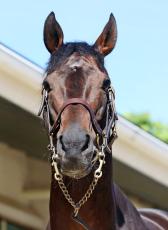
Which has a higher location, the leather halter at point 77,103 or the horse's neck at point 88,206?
the leather halter at point 77,103

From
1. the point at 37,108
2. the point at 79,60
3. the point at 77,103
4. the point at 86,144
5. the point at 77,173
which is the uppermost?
the point at 79,60

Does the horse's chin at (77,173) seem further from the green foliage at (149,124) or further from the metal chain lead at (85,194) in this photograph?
the green foliage at (149,124)

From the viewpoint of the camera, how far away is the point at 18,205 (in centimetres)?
757

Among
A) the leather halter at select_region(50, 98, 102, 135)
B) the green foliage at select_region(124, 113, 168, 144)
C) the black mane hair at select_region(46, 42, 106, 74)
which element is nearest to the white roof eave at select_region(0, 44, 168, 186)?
the black mane hair at select_region(46, 42, 106, 74)

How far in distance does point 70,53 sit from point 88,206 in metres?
0.74

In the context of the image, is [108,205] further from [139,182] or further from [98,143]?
[139,182]

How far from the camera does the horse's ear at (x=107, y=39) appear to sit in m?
3.92

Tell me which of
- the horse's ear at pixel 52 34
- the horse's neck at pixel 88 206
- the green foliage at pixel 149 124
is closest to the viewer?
the horse's neck at pixel 88 206

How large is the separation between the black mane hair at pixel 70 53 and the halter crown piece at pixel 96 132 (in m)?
0.13

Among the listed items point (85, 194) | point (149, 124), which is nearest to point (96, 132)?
point (85, 194)

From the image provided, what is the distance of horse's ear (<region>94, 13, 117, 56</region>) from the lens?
3.92 metres

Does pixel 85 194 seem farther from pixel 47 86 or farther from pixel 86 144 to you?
pixel 47 86

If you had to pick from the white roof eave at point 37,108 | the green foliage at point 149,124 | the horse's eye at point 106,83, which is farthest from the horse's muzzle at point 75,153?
the green foliage at point 149,124

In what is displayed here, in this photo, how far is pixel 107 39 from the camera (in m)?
3.95
